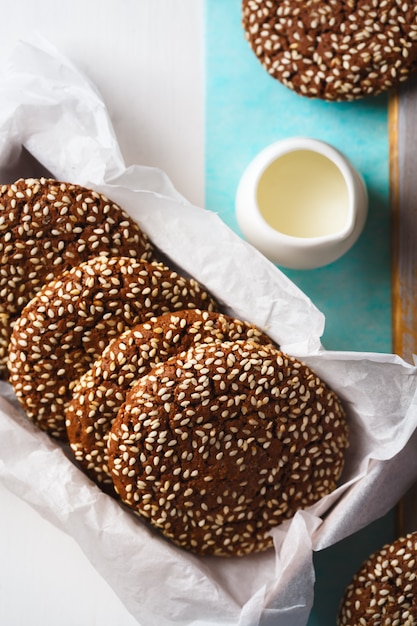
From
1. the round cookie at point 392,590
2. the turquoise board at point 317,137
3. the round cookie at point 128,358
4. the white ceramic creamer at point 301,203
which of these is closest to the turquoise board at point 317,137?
the turquoise board at point 317,137

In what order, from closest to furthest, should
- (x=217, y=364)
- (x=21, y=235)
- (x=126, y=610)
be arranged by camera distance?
(x=217, y=364), (x=21, y=235), (x=126, y=610)

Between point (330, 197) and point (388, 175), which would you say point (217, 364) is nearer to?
point (330, 197)

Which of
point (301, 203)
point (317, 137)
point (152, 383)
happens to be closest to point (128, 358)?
point (152, 383)

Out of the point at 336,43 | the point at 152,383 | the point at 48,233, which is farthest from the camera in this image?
the point at 336,43

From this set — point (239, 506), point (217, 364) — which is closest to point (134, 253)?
point (217, 364)

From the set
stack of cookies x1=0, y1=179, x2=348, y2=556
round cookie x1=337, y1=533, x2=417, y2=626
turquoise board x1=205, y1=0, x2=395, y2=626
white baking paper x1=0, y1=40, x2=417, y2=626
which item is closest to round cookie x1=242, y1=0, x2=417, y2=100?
turquoise board x1=205, y1=0, x2=395, y2=626

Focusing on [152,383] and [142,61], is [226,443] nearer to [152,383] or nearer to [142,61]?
[152,383]
